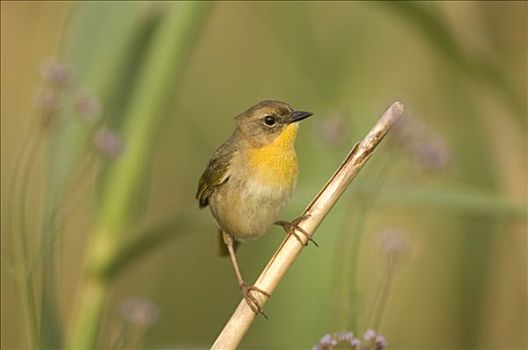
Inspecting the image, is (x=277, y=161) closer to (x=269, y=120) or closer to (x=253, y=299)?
(x=269, y=120)

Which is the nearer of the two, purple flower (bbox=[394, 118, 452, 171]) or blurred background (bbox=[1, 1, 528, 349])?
blurred background (bbox=[1, 1, 528, 349])

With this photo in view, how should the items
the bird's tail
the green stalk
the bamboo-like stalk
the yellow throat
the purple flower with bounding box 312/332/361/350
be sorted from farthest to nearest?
1. the bird's tail
2. the green stalk
3. the yellow throat
4. the bamboo-like stalk
5. the purple flower with bounding box 312/332/361/350

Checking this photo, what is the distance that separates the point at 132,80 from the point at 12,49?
4.94 feet

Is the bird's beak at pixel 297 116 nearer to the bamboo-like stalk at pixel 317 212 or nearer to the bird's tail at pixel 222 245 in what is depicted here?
the bird's tail at pixel 222 245

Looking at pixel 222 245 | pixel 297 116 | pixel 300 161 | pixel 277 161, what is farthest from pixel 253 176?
pixel 300 161

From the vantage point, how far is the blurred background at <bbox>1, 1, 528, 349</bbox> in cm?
255

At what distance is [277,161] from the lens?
254 cm

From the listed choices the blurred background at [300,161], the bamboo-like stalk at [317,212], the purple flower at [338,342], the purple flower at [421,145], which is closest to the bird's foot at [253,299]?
the bamboo-like stalk at [317,212]

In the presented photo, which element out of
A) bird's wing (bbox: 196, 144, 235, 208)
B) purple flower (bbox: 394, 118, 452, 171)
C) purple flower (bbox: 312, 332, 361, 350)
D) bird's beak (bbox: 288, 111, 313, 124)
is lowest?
purple flower (bbox: 312, 332, 361, 350)

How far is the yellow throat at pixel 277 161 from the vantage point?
8.23 ft

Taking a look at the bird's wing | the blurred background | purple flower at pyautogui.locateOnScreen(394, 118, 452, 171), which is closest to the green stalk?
the blurred background

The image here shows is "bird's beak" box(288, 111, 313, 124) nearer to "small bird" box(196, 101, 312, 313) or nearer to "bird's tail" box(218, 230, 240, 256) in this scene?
"small bird" box(196, 101, 312, 313)

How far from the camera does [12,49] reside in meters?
4.09

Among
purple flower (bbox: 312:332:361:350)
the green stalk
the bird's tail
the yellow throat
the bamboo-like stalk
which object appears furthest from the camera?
the bird's tail
